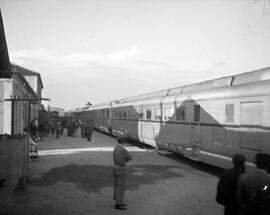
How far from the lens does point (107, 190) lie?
29.5 feet

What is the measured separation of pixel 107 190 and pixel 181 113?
5427 mm

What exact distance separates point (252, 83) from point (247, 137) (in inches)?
56.9

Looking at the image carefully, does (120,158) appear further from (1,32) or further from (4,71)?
(4,71)

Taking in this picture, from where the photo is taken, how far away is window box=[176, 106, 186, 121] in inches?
515

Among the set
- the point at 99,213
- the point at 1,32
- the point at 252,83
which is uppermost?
the point at 1,32

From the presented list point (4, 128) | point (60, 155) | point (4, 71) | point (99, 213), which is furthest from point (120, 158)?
point (4, 128)

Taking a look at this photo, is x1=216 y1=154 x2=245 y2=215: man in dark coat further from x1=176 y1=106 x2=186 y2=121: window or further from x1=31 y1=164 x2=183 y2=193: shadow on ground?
x1=176 y1=106 x2=186 y2=121: window

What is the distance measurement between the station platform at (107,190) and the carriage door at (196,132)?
738mm

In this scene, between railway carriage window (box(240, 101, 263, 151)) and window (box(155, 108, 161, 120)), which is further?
window (box(155, 108, 161, 120))

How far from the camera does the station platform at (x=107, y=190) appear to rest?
23.6 ft

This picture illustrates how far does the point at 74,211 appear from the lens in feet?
23.1

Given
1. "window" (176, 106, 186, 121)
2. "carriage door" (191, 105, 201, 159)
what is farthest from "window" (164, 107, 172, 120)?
"carriage door" (191, 105, 201, 159)

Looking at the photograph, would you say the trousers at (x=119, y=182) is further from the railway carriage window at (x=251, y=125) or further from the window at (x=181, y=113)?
the window at (x=181, y=113)

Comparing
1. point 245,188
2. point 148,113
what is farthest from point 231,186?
point 148,113
